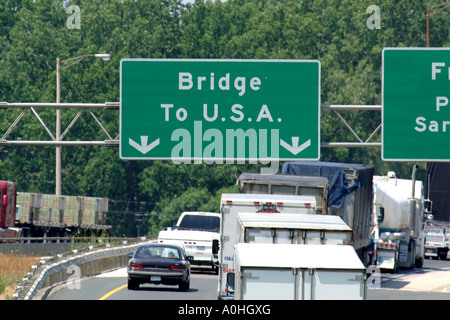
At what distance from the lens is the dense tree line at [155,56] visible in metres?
86.5

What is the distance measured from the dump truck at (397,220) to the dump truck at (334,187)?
1.53 metres

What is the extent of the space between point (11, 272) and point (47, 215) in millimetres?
26423

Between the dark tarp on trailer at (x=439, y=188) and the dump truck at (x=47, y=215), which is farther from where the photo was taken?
the dark tarp on trailer at (x=439, y=188)

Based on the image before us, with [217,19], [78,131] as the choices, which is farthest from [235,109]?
[217,19]

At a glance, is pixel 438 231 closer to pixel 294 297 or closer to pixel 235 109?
pixel 235 109

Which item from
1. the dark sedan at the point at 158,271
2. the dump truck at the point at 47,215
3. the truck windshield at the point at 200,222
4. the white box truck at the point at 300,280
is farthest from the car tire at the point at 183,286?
the dump truck at the point at 47,215

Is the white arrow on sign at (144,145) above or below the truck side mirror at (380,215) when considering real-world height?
above

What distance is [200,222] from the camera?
3766 cm

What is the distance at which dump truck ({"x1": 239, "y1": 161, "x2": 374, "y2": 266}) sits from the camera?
2878 cm

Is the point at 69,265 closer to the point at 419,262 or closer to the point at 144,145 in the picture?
the point at 144,145

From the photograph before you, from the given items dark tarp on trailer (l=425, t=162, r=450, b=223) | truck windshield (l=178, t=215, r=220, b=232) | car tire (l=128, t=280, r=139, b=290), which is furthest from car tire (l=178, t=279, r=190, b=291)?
dark tarp on trailer (l=425, t=162, r=450, b=223)

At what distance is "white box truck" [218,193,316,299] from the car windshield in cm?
507
